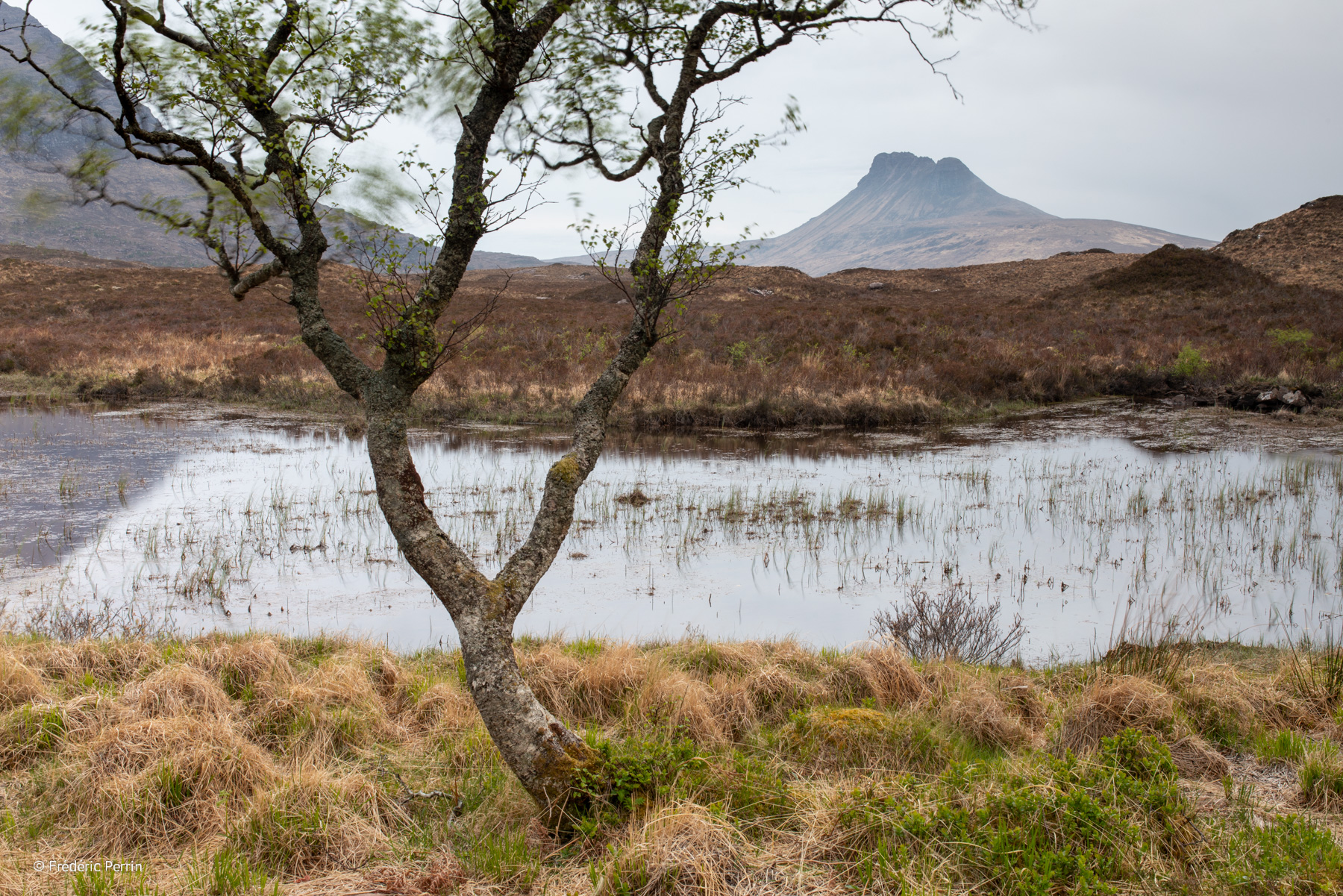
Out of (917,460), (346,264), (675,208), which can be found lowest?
(917,460)

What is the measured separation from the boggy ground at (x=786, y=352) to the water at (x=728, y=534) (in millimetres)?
3905

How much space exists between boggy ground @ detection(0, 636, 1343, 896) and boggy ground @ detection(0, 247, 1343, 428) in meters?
10.1

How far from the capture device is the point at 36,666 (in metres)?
5.53

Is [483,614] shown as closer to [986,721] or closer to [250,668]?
[250,668]

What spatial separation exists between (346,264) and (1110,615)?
7680mm

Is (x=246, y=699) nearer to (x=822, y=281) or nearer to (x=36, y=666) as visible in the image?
(x=36, y=666)

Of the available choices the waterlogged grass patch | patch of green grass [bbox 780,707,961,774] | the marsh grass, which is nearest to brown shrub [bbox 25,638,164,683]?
the marsh grass

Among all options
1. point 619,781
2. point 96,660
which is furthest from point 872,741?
point 96,660

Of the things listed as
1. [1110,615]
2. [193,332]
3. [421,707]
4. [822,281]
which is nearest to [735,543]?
[1110,615]

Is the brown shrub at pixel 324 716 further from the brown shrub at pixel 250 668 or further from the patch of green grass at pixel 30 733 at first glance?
the patch of green grass at pixel 30 733

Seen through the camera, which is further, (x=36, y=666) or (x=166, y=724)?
(x=36, y=666)

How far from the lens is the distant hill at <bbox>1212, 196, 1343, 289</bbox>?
3931cm

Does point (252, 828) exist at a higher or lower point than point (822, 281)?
lower

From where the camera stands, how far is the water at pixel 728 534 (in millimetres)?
7938
